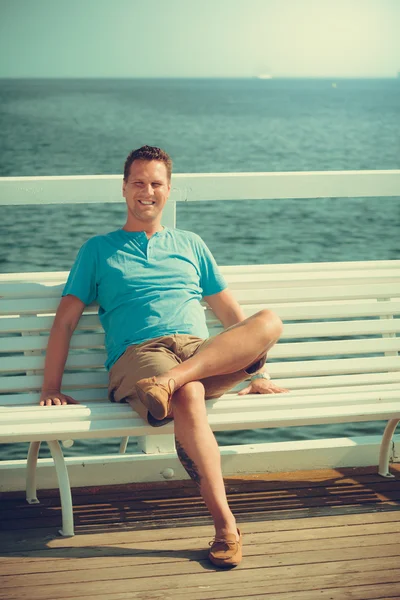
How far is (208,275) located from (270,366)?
1.42 feet

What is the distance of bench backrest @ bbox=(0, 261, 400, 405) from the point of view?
370 centimetres

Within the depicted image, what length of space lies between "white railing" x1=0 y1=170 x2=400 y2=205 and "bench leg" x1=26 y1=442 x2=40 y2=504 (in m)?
0.95

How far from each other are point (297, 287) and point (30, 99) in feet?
397

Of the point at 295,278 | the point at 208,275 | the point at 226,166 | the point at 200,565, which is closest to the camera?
the point at 200,565

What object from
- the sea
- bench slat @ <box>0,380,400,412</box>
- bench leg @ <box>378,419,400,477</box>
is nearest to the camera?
bench slat @ <box>0,380,400,412</box>

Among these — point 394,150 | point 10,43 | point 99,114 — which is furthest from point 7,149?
point 10,43

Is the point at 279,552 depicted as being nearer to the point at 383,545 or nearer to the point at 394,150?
the point at 383,545

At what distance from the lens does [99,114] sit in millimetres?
91500

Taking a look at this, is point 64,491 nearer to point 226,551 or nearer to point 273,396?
point 226,551

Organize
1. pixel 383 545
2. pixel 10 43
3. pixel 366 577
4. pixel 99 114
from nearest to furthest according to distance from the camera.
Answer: pixel 366 577
pixel 383 545
pixel 99 114
pixel 10 43

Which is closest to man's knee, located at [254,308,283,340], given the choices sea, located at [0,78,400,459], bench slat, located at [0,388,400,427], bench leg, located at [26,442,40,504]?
bench slat, located at [0,388,400,427]

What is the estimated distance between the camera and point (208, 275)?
12.6 ft

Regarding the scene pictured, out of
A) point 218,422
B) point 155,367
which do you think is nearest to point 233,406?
point 218,422

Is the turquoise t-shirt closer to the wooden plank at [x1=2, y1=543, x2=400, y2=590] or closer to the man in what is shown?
the man
